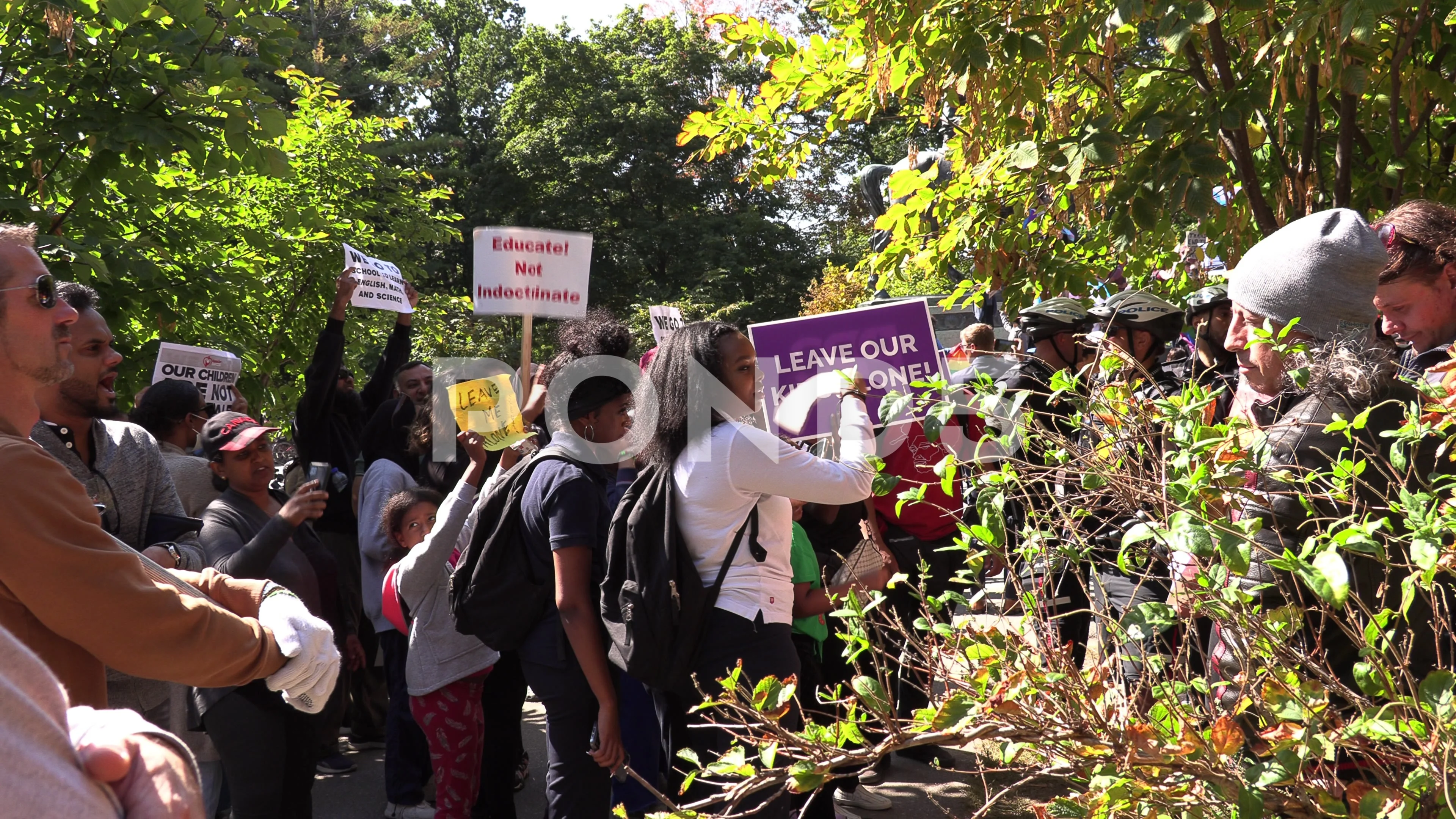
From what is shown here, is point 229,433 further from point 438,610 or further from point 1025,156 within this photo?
point 1025,156

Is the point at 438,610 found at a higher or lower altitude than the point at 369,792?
higher

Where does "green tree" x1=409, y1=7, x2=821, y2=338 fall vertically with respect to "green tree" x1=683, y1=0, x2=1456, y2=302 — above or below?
above

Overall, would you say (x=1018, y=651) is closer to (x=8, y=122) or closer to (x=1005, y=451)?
(x=1005, y=451)

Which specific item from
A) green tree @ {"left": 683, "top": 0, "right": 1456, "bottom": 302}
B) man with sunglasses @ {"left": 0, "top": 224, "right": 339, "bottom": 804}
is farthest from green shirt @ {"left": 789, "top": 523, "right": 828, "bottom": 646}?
man with sunglasses @ {"left": 0, "top": 224, "right": 339, "bottom": 804}

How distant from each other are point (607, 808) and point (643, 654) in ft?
3.05

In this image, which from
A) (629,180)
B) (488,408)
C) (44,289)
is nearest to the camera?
(44,289)

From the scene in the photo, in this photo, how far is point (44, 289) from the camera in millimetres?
2152

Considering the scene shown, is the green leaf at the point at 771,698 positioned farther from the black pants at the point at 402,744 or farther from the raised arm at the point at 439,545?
the black pants at the point at 402,744

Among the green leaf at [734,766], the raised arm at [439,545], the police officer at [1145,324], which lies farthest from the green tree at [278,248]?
the green leaf at [734,766]

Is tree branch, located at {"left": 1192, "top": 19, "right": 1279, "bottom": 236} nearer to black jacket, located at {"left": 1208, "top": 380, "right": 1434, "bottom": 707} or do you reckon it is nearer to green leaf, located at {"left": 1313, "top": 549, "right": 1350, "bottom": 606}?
black jacket, located at {"left": 1208, "top": 380, "right": 1434, "bottom": 707}

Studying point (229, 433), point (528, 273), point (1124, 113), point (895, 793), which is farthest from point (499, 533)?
point (1124, 113)

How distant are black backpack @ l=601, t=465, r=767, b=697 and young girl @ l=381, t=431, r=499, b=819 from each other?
1178 millimetres

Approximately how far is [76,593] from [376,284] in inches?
207

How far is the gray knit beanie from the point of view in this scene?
88.9 inches
